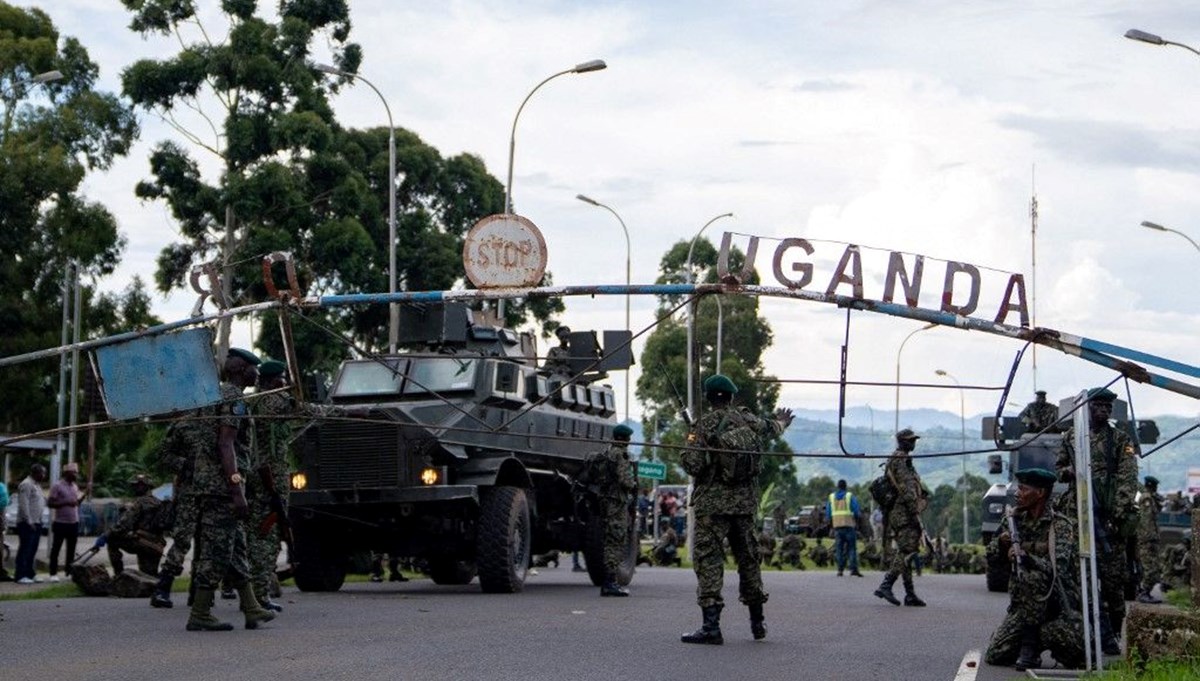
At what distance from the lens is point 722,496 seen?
1347 cm

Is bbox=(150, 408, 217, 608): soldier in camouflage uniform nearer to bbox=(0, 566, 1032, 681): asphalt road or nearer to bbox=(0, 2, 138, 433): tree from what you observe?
bbox=(0, 566, 1032, 681): asphalt road

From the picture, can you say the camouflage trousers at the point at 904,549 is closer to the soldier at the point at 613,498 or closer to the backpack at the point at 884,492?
the backpack at the point at 884,492

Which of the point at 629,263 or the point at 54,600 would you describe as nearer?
the point at 54,600

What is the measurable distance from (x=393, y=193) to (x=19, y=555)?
42.7 ft

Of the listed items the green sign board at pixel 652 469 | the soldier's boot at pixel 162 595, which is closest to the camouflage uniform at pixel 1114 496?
the soldier's boot at pixel 162 595

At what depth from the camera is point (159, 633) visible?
13.7 meters

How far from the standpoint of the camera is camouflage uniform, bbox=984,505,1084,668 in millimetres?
12242

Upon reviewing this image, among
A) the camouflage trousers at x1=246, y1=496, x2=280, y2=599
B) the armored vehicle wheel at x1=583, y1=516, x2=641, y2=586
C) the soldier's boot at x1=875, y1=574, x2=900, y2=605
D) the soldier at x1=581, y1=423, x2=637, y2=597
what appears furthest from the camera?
the armored vehicle wheel at x1=583, y1=516, x2=641, y2=586

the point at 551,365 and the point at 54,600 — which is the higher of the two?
the point at 551,365

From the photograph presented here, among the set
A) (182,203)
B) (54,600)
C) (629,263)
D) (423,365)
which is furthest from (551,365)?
(629,263)

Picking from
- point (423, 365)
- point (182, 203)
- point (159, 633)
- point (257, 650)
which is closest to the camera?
point (257, 650)

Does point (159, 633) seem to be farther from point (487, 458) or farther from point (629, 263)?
point (629, 263)

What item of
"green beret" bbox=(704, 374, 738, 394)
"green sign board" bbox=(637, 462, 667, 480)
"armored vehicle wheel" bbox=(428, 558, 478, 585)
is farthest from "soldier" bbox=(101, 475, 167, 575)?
"green sign board" bbox=(637, 462, 667, 480)

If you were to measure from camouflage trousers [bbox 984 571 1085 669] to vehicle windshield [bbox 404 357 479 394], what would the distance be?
8296mm
